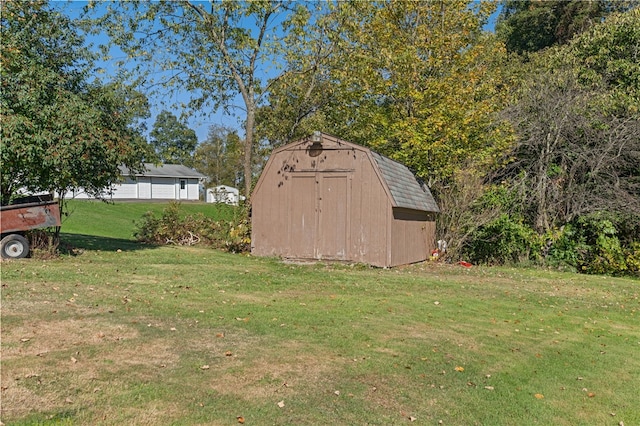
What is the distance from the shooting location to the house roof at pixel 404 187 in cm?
1419

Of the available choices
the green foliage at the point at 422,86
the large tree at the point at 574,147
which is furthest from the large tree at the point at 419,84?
the large tree at the point at 574,147

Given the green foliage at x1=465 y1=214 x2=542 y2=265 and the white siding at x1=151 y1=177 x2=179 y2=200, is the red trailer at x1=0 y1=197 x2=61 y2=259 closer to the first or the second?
the green foliage at x1=465 y1=214 x2=542 y2=265

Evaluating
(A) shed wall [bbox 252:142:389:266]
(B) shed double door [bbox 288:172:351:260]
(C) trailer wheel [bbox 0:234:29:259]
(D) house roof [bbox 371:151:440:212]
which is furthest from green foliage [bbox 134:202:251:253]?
(C) trailer wheel [bbox 0:234:29:259]

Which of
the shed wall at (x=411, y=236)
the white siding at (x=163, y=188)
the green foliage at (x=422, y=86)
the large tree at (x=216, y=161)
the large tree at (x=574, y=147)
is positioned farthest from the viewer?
the large tree at (x=216, y=161)

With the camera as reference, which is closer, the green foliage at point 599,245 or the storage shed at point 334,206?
the storage shed at point 334,206

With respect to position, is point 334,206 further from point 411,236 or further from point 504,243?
point 504,243

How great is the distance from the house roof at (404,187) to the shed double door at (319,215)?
106cm

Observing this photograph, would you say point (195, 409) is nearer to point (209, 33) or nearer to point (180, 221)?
point (180, 221)

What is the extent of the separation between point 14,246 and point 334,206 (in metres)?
7.51

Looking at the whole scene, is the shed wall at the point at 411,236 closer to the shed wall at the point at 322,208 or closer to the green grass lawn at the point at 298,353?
the shed wall at the point at 322,208

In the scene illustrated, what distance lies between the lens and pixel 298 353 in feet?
17.9

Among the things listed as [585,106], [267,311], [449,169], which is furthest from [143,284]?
[585,106]

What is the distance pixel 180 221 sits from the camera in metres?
19.0

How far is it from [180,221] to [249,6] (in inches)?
310
